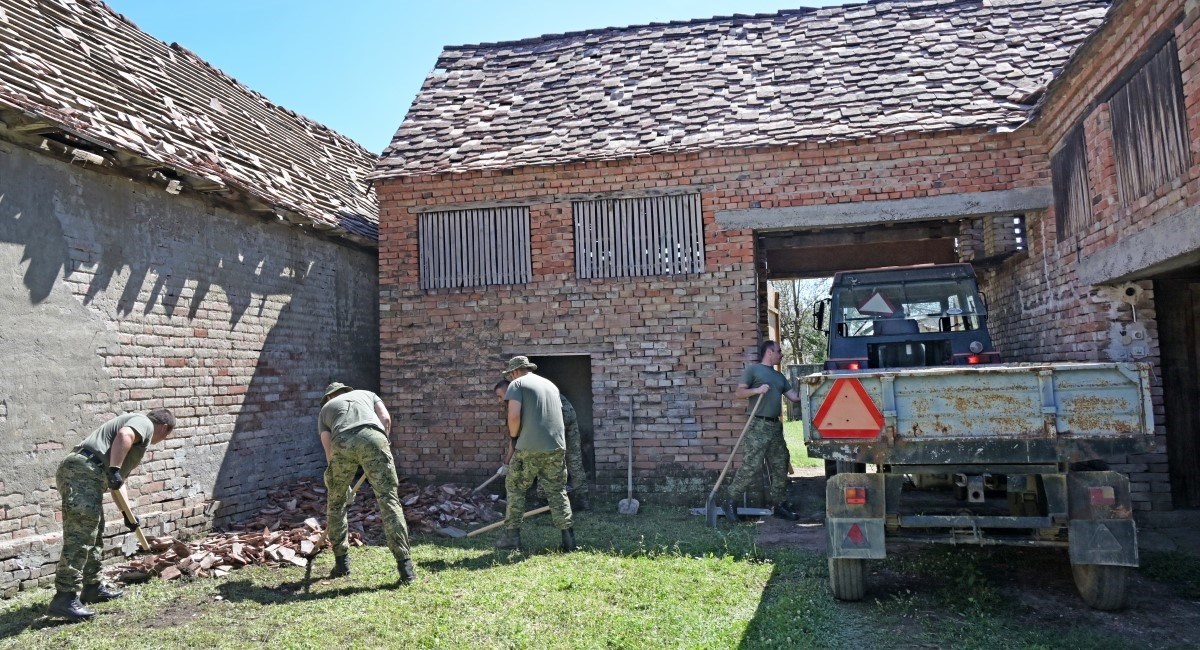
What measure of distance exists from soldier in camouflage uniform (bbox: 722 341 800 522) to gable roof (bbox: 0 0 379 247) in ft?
19.4

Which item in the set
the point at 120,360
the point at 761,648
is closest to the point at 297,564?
the point at 120,360

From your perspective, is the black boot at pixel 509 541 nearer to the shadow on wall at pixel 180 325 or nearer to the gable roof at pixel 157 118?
the shadow on wall at pixel 180 325

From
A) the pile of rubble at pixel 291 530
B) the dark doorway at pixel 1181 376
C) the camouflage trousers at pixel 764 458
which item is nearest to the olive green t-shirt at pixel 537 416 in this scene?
the pile of rubble at pixel 291 530

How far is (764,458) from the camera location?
326 inches

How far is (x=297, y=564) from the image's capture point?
6.60 metres

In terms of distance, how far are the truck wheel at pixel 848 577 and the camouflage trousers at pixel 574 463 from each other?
4.18 m

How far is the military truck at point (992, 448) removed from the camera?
4508 mm

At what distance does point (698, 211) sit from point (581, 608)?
5.77 m

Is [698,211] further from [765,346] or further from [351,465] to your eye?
[351,465]

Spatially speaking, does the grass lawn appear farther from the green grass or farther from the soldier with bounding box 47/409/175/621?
the green grass

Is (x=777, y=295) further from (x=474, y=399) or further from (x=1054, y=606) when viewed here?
(x=1054, y=606)

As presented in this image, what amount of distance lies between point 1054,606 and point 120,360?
802 centimetres

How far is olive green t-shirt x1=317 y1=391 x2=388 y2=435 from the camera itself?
6129mm

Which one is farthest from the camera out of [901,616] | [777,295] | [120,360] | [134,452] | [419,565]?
[777,295]
